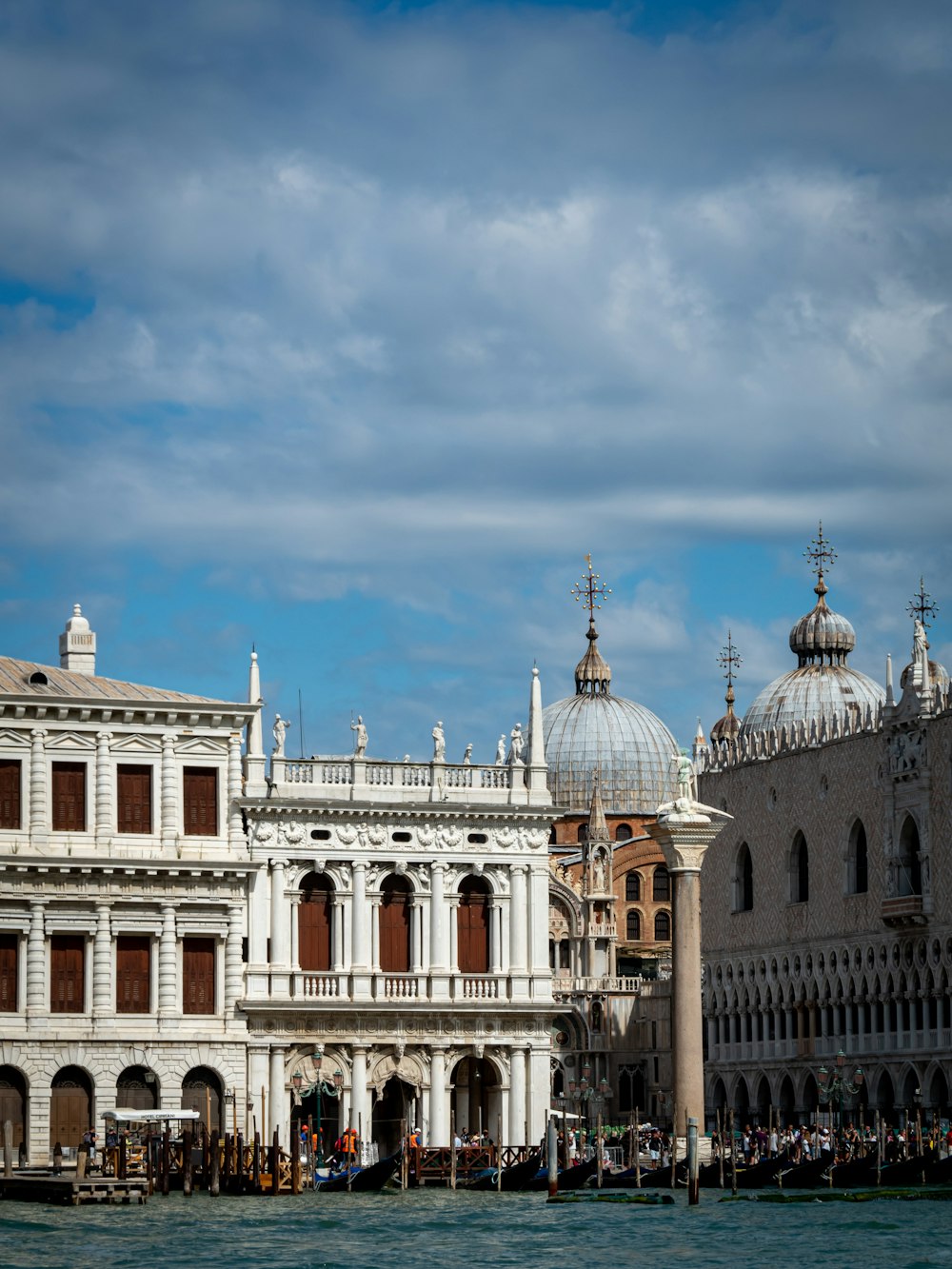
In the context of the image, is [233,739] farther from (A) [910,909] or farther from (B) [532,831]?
(A) [910,909]

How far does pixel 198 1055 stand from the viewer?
57062 mm

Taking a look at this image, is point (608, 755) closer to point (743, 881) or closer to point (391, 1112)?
point (743, 881)

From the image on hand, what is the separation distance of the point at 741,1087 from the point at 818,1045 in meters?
5.87

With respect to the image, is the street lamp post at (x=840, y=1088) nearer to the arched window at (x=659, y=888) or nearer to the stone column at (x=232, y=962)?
the arched window at (x=659, y=888)

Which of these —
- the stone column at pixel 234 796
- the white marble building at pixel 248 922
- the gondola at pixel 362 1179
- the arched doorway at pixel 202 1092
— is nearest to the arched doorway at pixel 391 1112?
the white marble building at pixel 248 922

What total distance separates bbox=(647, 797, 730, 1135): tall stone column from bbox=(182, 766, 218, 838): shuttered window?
9.96 metres

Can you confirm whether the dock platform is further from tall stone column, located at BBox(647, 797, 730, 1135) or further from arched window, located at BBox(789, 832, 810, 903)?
arched window, located at BBox(789, 832, 810, 903)

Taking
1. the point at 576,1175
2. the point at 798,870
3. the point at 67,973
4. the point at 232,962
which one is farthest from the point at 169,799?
the point at 798,870

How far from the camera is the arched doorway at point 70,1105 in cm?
5594

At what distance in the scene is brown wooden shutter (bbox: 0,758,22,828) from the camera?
185 ft

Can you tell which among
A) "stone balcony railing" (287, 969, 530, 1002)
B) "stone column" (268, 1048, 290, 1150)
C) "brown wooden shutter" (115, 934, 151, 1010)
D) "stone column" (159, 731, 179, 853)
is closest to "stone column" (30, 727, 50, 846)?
"stone column" (159, 731, 179, 853)

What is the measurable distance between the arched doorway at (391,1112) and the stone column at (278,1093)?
201 cm

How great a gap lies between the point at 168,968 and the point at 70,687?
615cm

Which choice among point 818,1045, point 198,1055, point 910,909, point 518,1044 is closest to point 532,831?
point 518,1044
